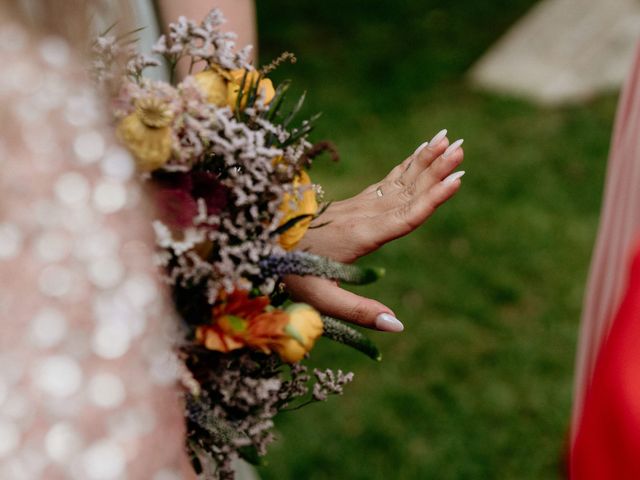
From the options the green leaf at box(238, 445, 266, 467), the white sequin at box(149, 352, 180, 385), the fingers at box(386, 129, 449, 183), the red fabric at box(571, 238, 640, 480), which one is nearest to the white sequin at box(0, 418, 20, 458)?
Result: the white sequin at box(149, 352, 180, 385)

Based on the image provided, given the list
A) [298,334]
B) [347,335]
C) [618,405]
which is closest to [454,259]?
[618,405]

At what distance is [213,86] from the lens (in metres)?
0.84

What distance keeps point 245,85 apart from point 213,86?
43mm

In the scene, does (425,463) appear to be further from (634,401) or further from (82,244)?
(82,244)

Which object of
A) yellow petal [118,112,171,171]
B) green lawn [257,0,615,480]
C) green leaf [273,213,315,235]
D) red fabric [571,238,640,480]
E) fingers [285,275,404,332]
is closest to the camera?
yellow petal [118,112,171,171]

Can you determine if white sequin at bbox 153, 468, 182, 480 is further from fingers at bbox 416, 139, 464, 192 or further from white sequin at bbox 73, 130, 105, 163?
fingers at bbox 416, 139, 464, 192

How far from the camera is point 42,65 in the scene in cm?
63

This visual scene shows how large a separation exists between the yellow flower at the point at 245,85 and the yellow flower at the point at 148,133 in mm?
118

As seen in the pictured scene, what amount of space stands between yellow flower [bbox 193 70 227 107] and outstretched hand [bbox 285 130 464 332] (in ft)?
0.71

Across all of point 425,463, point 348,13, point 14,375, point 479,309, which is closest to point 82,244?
point 14,375

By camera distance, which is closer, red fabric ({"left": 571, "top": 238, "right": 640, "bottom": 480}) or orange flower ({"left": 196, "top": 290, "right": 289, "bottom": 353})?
orange flower ({"left": 196, "top": 290, "right": 289, "bottom": 353})

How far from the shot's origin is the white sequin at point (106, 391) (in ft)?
2.02

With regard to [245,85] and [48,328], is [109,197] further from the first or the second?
[245,85]

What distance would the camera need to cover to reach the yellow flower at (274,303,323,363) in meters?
0.78
